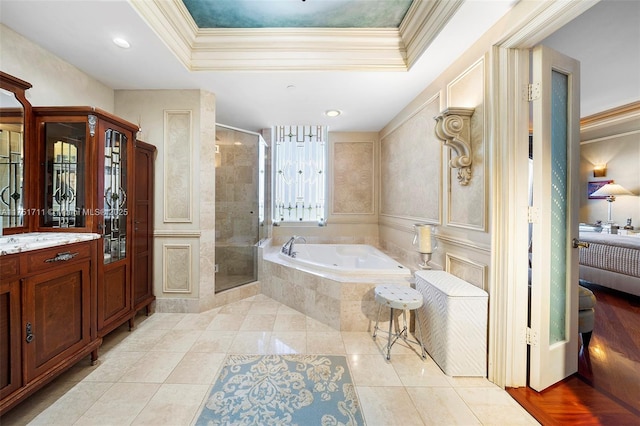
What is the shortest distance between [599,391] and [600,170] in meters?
4.66

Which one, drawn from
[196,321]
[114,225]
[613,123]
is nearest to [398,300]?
[196,321]

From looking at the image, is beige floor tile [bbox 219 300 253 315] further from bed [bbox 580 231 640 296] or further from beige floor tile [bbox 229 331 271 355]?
bed [bbox 580 231 640 296]

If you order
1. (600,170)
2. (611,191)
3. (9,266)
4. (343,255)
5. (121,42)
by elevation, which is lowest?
(343,255)

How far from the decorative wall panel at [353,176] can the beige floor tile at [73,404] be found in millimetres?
3093

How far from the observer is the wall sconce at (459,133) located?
175 centimetres

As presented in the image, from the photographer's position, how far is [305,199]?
3.83 meters

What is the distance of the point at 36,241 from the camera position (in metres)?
1.33

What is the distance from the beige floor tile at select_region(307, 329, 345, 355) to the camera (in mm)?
1890

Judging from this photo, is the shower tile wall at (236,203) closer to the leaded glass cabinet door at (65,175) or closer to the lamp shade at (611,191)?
the leaded glass cabinet door at (65,175)

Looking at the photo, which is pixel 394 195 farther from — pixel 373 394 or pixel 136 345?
pixel 136 345

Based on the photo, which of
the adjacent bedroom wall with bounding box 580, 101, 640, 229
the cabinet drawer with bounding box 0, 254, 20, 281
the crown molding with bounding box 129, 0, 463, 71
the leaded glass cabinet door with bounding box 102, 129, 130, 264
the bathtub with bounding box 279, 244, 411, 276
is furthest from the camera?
the adjacent bedroom wall with bounding box 580, 101, 640, 229

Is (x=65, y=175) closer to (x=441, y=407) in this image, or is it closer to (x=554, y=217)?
(x=441, y=407)

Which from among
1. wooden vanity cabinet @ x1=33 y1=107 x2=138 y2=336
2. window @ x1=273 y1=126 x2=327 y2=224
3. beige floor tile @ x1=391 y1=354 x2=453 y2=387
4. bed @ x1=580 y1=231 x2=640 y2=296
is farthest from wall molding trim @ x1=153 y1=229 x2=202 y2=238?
bed @ x1=580 y1=231 x2=640 y2=296

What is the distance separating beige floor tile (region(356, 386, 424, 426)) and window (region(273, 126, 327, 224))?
258 cm
